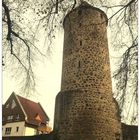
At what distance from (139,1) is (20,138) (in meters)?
10.1

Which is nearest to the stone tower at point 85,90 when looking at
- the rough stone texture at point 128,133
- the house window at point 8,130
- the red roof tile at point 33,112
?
the rough stone texture at point 128,133

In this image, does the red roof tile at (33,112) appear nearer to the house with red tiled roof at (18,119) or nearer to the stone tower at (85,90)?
the house with red tiled roof at (18,119)

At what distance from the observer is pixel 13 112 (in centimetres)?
2217

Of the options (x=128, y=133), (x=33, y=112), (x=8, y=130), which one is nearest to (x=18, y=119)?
(x=8, y=130)

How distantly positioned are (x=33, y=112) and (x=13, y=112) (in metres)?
2.20

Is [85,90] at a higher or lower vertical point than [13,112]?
higher

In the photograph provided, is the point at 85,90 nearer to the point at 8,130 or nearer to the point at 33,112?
the point at 8,130

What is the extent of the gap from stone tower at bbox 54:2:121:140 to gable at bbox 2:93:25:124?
10.2m

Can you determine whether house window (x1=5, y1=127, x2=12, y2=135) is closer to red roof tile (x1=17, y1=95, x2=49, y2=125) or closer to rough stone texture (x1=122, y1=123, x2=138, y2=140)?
red roof tile (x1=17, y1=95, x2=49, y2=125)

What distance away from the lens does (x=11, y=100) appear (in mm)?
21516

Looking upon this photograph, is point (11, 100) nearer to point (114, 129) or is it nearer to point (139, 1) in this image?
point (114, 129)

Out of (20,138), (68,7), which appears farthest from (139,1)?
(20,138)

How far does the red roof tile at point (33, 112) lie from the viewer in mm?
22328

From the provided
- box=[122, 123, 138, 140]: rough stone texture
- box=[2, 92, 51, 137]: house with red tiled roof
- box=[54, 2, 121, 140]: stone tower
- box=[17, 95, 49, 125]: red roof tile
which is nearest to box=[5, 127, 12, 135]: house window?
box=[2, 92, 51, 137]: house with red tiled roof
